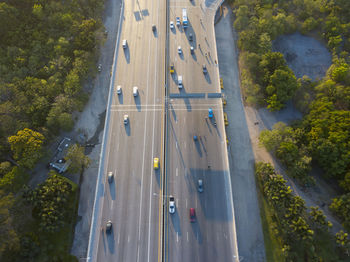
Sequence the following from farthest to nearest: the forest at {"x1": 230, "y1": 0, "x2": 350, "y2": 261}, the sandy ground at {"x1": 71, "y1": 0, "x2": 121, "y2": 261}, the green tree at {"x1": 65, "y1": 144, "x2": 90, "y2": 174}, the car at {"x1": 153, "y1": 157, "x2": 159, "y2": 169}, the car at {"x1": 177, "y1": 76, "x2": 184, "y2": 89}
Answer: the car at {"x1": 177, "y1": 76, "x2": 184, "y2": 89}, the forest at {"x1": 230, "y1": 0, "x2": 350, "y2": 261}, the green tree at {"x1": 65, "y1": 144, "x2": 90, "y2": 174}, the car at {"x1": 153, "y1": 157, "x2": 159, "y2": 169}, the sandy ground at {"x1": 71, "y1": 0, "x2": 121, "y2": 261}

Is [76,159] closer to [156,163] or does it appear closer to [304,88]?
[156,163]

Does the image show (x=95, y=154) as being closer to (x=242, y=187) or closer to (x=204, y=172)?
(x=204, y=172)

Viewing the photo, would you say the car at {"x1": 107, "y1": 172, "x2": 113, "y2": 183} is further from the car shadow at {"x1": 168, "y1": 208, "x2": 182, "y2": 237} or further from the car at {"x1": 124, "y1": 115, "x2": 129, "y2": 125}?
the car shadow at {"x1": 168, "y1": 208, "x2": 182, "y2": 237}

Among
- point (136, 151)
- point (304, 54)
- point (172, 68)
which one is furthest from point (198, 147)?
point (304, 54)

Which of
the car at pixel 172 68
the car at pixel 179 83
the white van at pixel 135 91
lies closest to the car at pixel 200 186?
the car at pixel 179 83

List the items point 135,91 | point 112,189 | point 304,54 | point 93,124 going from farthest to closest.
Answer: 1. point 304,54
2. point 93,124
3. point 135,91
4. point 112,189

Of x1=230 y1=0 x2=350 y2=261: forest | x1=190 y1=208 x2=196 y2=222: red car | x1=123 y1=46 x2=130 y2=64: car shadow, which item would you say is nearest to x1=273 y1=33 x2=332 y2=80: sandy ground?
x1=230 y1=0 x2=350 y2=261: forest
